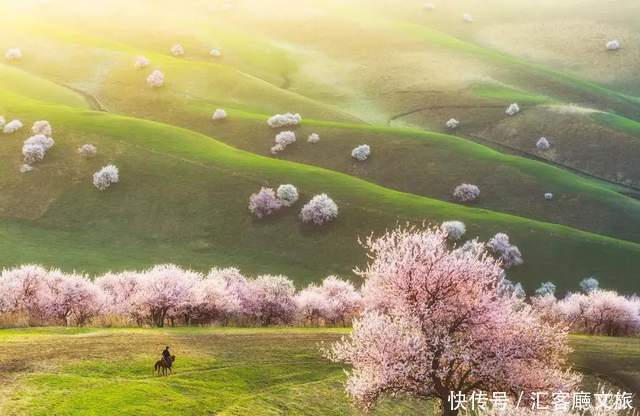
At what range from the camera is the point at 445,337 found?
1139 inches

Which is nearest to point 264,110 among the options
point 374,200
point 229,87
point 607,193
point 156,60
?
point 229,87

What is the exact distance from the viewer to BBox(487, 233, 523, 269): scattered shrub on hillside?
76125 mm

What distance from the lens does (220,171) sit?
9588cm

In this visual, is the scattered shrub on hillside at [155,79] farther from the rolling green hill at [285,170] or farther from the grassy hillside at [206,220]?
the grassy hillside at [206,220]

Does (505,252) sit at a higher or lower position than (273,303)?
higher

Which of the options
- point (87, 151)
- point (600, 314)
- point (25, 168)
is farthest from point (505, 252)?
point (25, 168)

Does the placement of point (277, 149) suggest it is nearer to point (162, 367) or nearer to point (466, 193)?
point (466, 193)

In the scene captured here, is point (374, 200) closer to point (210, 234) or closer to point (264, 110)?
point (210, 234)

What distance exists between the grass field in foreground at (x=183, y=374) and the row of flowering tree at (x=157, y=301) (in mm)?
5193

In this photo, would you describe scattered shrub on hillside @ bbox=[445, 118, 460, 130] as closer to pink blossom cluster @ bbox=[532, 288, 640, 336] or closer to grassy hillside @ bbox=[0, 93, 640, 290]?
grassy hillside @ bbox=[0, 93, 640, 290]

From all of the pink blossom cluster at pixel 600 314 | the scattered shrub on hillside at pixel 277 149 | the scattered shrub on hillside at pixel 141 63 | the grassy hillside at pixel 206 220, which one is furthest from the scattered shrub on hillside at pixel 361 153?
the scattered shrub on hillside at pixel 141 63

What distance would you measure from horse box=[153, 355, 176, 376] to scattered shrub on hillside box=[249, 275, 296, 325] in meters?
21.5

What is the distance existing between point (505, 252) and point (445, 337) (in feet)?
165

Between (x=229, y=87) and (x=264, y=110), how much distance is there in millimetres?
15076
